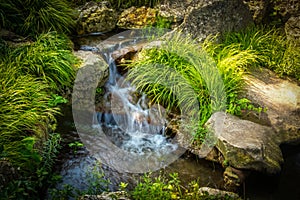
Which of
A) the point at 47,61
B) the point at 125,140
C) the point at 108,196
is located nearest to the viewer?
the point at 108,196

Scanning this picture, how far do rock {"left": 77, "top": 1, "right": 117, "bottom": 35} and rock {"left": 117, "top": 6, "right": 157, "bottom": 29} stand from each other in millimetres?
203

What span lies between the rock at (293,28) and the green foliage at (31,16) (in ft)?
16.0

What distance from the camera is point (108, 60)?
6297 millimetres

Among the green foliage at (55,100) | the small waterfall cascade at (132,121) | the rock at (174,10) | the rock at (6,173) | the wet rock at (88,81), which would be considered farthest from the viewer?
the rock at (174,10)

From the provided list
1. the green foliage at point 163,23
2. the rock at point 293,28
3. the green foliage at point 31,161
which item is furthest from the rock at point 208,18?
the green foliage at point 31,161

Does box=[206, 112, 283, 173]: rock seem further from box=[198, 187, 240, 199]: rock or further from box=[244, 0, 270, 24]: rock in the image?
box=[244, 0, 270, 24]: rock

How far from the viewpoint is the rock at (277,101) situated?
524 cm

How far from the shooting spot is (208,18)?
6.72 m

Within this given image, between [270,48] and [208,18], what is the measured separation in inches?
55.9

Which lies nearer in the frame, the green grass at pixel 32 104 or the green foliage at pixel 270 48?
the green grass at pixel 32 104

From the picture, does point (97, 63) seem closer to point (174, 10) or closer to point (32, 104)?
point (32, 104)

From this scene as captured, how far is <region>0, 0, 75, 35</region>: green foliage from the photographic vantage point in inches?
240

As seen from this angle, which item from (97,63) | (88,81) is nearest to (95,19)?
(97,63)

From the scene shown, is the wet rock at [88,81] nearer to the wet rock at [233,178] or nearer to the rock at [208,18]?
the rock at [208,18]
